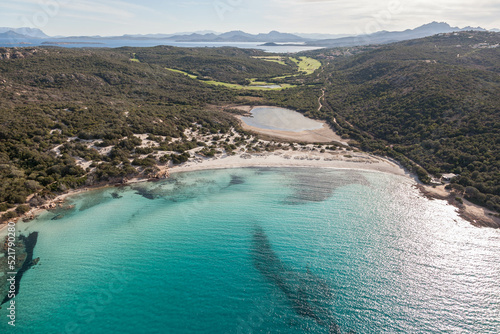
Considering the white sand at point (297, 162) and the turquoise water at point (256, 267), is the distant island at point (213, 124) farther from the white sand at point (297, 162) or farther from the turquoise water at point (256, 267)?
the turquoise water at point (256, 267)

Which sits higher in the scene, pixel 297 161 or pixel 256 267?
pixel 297 161

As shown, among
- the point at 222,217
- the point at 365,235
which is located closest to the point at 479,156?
the point at 365,235

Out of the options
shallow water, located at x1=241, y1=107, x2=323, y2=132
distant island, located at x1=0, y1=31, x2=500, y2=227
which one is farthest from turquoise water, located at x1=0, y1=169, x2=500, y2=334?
shallow water, located at x1=241, y1=107, x2=323, y2=132

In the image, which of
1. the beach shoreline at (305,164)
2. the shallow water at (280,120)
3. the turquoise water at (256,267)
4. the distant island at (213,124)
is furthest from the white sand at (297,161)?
the shallow water at (280,120)

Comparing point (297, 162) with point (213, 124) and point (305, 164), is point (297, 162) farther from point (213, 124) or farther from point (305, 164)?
point (213, 124)

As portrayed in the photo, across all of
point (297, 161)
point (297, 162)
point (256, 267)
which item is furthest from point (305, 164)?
point (256, 267)

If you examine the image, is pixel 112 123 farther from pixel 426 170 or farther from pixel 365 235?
pixel 426 170

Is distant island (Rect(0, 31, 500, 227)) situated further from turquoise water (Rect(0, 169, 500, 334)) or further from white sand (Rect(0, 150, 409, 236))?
turquoise water (Rect(0, 169, 500, 334))
